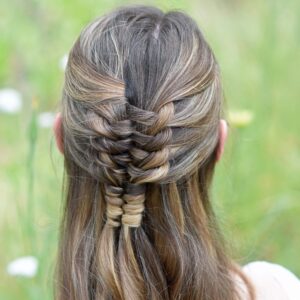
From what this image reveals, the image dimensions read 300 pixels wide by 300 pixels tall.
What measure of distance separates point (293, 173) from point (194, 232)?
1.15 metres

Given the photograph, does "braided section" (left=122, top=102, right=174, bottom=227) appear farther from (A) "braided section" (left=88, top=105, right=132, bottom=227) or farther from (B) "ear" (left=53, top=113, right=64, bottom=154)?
(B) "ear" (left=53, top=113, right=64, bottom=154)

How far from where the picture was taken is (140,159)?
105 centimetres

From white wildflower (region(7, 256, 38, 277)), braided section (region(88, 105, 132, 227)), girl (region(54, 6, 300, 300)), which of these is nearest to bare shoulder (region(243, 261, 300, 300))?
girl (region(54, 6, 300, 300))

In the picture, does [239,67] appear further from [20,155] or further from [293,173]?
[20,155]

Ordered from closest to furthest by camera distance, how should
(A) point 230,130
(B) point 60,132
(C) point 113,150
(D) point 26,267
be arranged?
(C) point 113,150 < (B) point 60,132 < (D) point 26,267 < (A) point 230,130

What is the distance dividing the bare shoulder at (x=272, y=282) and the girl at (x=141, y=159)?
16mm

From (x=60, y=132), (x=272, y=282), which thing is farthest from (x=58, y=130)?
(x=272, y=282)

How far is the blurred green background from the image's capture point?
6.35 feet

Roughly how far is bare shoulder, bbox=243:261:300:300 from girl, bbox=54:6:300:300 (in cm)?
2

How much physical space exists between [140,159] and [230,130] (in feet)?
3.28

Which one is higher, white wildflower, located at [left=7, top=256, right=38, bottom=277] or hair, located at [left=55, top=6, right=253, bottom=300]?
hair, located at [left=55, top=6, right=253, bottom=300]

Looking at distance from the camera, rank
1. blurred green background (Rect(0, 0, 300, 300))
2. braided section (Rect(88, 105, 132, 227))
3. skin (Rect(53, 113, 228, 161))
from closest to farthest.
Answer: braided section (Rect(88, 105, 132, 227)) < skin (Rect(53, 113, 228, 161)) < blurred green background (Rect(0, 0, 300, 300))

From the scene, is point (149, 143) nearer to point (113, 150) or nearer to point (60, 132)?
point (113, 150)

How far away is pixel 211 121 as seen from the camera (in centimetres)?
113
